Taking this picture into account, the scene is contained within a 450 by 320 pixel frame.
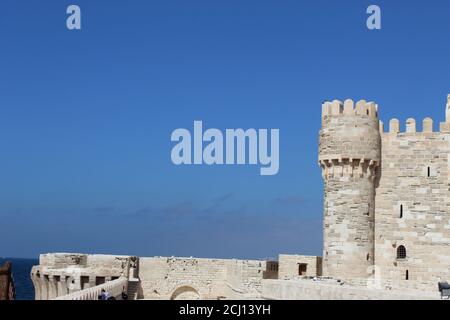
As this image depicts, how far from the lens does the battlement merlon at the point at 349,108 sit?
32.4m

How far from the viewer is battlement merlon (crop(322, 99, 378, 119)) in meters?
32.4

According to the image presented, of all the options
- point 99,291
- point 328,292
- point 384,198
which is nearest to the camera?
point 328,292

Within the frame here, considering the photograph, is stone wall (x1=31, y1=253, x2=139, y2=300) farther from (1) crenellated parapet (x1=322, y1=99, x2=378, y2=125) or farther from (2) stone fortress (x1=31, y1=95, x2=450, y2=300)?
(1) crenellated parapet (x1=322, y1=99, x2=378, y2=125)

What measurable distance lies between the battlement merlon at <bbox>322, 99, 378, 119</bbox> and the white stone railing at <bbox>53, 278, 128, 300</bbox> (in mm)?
11781

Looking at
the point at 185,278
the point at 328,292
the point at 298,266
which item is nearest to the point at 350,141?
the point at 298,266

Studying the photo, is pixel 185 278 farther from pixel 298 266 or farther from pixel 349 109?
pixel 349 109

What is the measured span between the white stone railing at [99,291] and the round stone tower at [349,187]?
9052 millimetres

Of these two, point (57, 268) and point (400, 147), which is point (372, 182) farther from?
point (57, 268)

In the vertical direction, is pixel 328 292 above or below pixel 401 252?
below

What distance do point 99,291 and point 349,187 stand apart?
38.9 feet

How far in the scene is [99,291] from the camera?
2698 cm

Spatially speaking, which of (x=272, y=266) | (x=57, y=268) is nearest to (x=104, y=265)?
(x=57, y=268)

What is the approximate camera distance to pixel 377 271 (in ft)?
107
